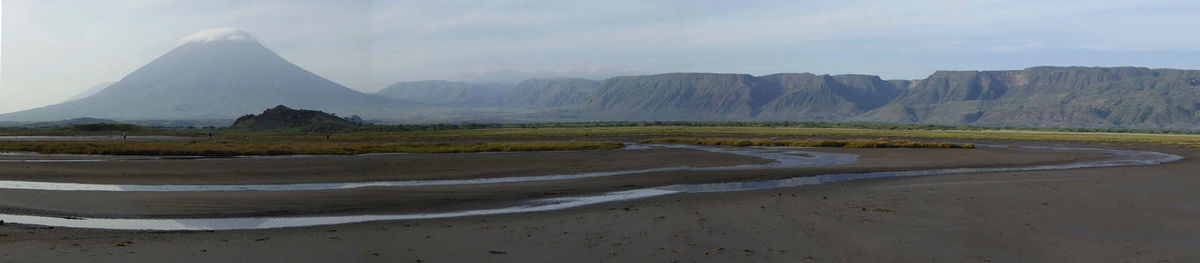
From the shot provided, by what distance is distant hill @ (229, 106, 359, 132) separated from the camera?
431ft

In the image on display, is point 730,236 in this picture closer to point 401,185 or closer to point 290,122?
point 401,185

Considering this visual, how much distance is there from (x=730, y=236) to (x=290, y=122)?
145427mm

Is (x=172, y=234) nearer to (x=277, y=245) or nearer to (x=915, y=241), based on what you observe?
(x=277, y=245)

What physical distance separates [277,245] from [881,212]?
518 inches

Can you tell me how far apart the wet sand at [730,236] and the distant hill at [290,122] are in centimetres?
11659

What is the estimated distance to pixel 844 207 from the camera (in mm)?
18875

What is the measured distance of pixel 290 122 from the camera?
145500mm

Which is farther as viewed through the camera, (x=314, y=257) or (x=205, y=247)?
(x=205, y=247)

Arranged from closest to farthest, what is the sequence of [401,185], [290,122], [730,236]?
[730,236], [401,185], [290,122]

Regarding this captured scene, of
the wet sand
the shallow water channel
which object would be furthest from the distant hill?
the wet sand

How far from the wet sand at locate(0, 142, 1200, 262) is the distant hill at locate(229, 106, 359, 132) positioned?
4590 inches

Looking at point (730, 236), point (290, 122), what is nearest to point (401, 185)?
point (730, 236)

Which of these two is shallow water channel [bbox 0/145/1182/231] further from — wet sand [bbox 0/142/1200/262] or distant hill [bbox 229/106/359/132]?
distant hill [bbox 229/106/359/132]

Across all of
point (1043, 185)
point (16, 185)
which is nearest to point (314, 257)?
point (16, 185)
